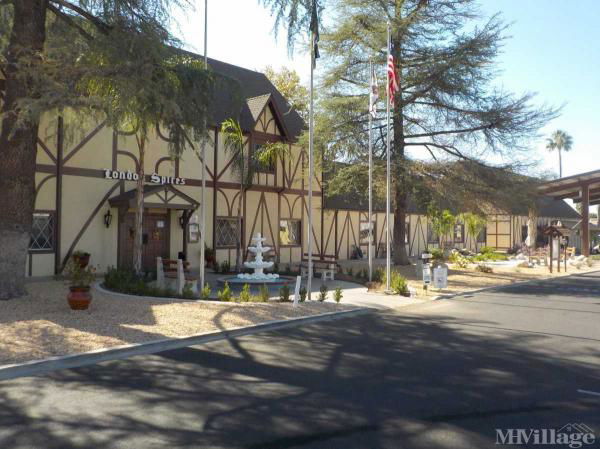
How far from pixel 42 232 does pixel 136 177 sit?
12.7ft

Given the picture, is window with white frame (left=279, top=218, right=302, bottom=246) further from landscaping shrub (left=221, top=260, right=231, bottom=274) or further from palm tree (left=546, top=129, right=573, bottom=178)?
palm tree (left=546, top=129, right=573, bottom=178)

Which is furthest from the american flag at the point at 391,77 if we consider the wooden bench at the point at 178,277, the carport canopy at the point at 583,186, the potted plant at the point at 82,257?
the carport canopy at the point at 583,186

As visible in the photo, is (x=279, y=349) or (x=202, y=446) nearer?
(x=202, y=446)

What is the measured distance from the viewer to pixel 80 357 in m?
7.78

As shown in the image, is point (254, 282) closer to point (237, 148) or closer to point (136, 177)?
point (237, 148)

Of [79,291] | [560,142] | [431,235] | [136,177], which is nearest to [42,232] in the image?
[136,177]

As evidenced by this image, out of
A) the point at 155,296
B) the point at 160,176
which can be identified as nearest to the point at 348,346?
the point at 155,296

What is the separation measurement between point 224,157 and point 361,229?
1199 cm

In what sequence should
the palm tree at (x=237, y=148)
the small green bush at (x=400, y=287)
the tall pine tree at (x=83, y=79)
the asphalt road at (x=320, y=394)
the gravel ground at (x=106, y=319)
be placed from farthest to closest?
1. the palm tree at (x=237, y=148)
2. the small green bush at (x=400, y=287)
3. the tall pine tree at (x=83, y=79)
4. the gravel ground at (x=106, y=319)
5. the asphalt road at (x=320, y=394)

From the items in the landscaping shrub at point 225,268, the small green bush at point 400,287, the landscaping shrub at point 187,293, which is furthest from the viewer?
the landscaping shrub at point 225,268

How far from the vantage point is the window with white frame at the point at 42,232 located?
16.9 meters

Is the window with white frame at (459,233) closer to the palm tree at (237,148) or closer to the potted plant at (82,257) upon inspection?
the palm tree at (237,148)

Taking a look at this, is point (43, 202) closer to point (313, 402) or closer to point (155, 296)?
point (155, 296)

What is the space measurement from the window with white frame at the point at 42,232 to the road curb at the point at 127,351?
977 centimetres
